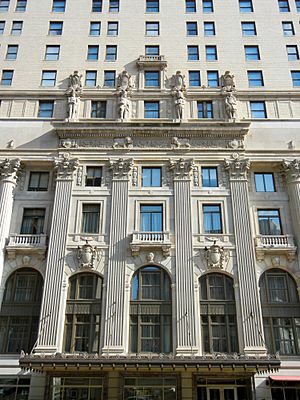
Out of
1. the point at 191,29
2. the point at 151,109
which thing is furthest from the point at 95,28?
the point at 151,109

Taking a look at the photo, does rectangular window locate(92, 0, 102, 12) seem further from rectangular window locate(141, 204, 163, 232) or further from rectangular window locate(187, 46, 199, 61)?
rectangular window locate(141, 204, 163, 232)

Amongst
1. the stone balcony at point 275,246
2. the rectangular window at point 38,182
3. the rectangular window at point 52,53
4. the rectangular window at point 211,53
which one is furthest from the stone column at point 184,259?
the rectangular window at point 52,53

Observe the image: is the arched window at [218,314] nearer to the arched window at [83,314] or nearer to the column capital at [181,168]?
the arched window at [83,314]

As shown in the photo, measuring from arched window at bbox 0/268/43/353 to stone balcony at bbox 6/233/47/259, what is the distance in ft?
4.77

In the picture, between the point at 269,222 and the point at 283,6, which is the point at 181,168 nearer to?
the point at 269,222

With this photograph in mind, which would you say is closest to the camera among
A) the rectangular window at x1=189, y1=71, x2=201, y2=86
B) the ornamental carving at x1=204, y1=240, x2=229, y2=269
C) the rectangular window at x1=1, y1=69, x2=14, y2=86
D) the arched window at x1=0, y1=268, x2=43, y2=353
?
the arched window at x1=0, y1=268, x2=43, y2=353

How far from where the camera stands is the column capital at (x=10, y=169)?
32.8 meters

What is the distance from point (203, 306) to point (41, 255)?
12670 mm

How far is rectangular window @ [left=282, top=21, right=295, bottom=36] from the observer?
1565 inches

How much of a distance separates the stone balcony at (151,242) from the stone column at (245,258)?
5281mm

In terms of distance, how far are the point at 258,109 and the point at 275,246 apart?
43.3 feet

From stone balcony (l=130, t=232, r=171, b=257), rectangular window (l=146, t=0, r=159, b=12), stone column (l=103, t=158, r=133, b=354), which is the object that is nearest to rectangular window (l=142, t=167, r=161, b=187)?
stone column (l=103, t=158, r=133, b=354)

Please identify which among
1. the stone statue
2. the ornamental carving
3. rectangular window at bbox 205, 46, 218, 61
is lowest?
the ornamental carving

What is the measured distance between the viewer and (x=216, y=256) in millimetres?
29406
